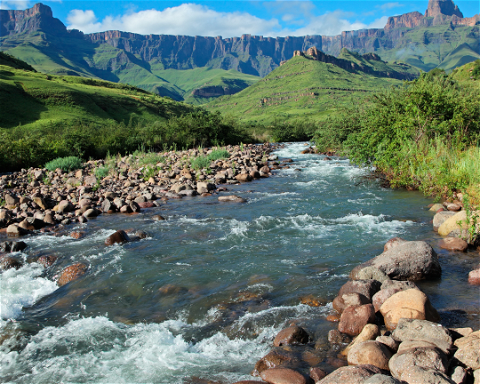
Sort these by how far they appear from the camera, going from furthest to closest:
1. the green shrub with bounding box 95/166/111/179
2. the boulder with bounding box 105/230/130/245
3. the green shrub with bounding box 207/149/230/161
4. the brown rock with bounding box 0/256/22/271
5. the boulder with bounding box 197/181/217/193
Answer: the green shrub with bounding box 207/149/230/161 < the green shrub with bounding box 95/166/111/179 < the boulder with bounding box 197/181/217/193 < the boulder with bounding box 105/230/130/245 < the brown rock with bounding box 0/256/22/271

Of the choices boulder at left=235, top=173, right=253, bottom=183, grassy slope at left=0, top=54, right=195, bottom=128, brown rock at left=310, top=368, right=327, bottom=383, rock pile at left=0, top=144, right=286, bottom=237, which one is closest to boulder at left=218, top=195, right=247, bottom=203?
rock pile at left=0, top=144, right=286, bottom=237

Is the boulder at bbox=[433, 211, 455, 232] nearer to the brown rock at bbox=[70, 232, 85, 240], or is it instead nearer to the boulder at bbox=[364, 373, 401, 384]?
the boulder at bbox=[364, 373, 401, 384]

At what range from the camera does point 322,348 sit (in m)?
5.53

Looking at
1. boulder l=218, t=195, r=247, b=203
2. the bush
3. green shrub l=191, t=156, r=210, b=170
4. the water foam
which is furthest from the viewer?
the bush

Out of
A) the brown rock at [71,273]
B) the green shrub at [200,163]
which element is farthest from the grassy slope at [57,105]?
the brown rock at [71,273]

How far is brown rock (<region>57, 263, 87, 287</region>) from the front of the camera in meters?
8.64

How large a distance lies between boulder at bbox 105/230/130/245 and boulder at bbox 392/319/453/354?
8145 mm

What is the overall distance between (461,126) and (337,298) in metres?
14.3

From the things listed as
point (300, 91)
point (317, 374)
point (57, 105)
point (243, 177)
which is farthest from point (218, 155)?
point (300, 91)

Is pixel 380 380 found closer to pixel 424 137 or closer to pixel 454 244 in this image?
pixel 454 244

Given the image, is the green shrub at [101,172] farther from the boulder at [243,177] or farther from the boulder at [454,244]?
the boulder at [454,244]

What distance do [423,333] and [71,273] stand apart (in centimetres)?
778

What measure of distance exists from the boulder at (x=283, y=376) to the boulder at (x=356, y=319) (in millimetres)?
1314

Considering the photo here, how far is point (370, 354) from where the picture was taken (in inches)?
190
